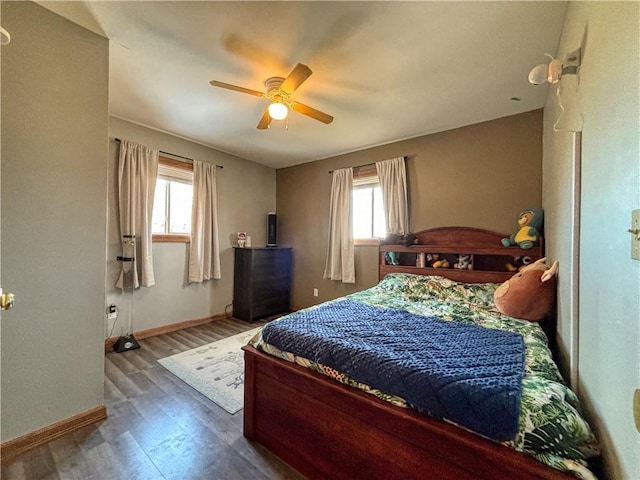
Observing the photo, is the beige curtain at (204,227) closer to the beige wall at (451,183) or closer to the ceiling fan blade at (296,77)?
the beige wall at (451,183)

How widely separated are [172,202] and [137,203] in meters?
0.50

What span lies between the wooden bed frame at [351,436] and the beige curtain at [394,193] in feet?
7.92

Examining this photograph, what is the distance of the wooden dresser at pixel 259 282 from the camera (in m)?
3.96

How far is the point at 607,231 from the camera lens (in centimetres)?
86

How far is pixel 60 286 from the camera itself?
1.65m

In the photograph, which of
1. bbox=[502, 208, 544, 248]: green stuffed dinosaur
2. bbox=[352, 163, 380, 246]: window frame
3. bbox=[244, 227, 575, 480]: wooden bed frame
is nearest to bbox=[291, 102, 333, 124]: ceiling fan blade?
bbox=[352, 163, 380, 246]: window frame

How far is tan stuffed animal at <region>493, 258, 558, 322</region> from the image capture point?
1.83 metres

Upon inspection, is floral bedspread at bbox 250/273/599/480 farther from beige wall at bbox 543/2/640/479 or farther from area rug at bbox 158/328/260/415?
area rug at bbox 158/328/260/415

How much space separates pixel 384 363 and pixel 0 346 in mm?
2022

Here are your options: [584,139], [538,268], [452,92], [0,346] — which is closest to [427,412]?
[584,139]

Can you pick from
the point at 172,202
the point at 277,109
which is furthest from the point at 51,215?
the point at 172,202

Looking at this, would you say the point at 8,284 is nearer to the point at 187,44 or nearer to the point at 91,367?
the point at 91,367

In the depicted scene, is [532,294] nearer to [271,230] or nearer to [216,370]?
[216,370]

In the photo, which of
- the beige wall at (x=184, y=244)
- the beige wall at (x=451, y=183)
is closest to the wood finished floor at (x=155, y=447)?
the beige wall at (x=184, y=244)
